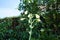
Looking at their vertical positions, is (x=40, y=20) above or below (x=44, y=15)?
below

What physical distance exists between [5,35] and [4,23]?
14.8 inches

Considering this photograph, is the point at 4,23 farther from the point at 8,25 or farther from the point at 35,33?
the point at 35,33

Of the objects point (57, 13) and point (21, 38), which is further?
point (21, 38)

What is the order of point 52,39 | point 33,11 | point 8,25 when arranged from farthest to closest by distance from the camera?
point 8,25
point 33,11
point 52,39

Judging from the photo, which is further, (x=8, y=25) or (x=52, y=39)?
(x=8, y=25)

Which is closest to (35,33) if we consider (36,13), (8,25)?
(36,13)

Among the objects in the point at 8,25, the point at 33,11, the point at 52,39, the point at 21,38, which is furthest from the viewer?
the point at 8,25

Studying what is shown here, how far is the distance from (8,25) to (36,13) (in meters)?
1.55

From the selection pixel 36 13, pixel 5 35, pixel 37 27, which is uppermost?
pixel 36 13

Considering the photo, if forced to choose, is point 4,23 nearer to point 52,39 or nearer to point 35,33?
point 35,33

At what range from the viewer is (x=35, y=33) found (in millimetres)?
6031

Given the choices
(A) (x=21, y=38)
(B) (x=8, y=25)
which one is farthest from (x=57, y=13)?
(B) (x=8, y=25)

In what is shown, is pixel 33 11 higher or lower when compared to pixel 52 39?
higher

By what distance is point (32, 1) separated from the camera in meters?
5.78
